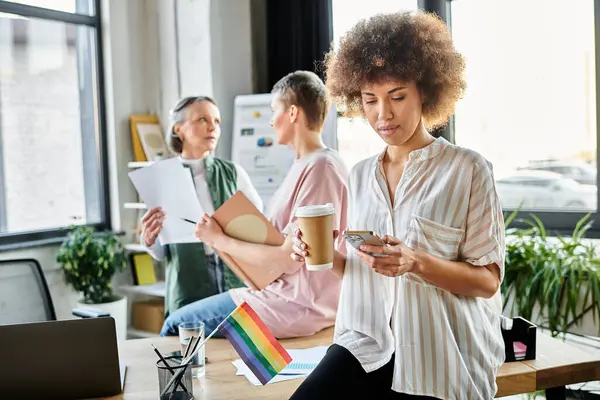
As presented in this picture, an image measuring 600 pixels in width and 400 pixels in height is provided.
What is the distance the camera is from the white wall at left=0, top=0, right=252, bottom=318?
178 inches

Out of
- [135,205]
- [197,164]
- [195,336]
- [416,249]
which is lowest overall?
[195,336]

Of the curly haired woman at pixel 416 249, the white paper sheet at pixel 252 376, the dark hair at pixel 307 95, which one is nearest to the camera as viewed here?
the curly haired woman at pixel 416 249

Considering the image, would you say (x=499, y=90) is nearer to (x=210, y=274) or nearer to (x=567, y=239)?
(x=567, y=239)

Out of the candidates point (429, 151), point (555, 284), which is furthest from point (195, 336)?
point (555, 284)

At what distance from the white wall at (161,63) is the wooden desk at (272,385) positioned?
2.81 meters

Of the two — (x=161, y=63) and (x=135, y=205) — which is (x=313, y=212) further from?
(x=161, y=63)

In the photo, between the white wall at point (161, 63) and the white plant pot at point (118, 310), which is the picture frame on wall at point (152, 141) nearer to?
the white wall at point (161, 63)

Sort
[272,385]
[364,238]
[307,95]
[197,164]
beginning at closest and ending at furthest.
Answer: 1. [364,238]
2. [272,385]
3. [307,95]
4. [197,164]

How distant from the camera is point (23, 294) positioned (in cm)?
244

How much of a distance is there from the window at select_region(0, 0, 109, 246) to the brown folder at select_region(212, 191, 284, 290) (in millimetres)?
2699

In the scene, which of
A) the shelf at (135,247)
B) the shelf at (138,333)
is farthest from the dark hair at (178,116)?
the shelf at (138,333)

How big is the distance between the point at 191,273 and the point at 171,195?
17.8 inches

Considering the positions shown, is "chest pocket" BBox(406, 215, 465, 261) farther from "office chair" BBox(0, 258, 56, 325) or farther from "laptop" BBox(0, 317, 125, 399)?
"office chair" BBox(0, 258, 56, 325)

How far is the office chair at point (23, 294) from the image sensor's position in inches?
94.0
